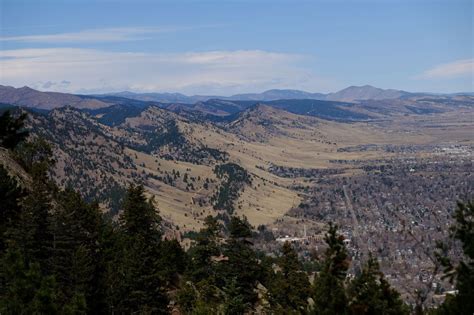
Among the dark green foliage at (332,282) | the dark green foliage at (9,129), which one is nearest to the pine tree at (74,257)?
the dark green foliage at (9,129)

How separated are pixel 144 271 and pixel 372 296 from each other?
23108 millimetres

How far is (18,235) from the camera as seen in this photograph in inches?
1710

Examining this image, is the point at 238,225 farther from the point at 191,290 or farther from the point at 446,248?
the point at 446,248

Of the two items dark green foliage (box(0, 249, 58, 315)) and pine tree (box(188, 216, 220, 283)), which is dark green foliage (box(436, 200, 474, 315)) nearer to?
dark green foliage (box(0, 249, 58, 315))

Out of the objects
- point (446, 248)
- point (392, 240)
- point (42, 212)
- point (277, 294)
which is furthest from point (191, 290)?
point (392, 240)

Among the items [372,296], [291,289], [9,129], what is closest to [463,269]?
[372,296]

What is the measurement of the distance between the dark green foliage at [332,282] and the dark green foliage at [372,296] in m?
0.65

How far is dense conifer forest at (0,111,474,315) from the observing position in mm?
28594

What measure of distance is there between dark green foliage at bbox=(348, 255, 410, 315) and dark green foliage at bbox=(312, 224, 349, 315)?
2.14 ft

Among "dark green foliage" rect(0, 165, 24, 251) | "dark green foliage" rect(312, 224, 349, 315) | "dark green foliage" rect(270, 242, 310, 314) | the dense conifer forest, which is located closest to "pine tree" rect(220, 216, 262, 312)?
the dense conifer forest

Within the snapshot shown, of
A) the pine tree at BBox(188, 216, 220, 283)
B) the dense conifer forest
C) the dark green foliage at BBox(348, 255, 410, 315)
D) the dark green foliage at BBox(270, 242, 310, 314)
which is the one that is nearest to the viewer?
the dark green foliage at BBox(348, 255, 410, 315)

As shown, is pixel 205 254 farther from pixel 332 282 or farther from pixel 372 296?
pixel 372 296

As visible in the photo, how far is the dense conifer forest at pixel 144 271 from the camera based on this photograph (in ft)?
93.8

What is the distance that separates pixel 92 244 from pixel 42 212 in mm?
7264
